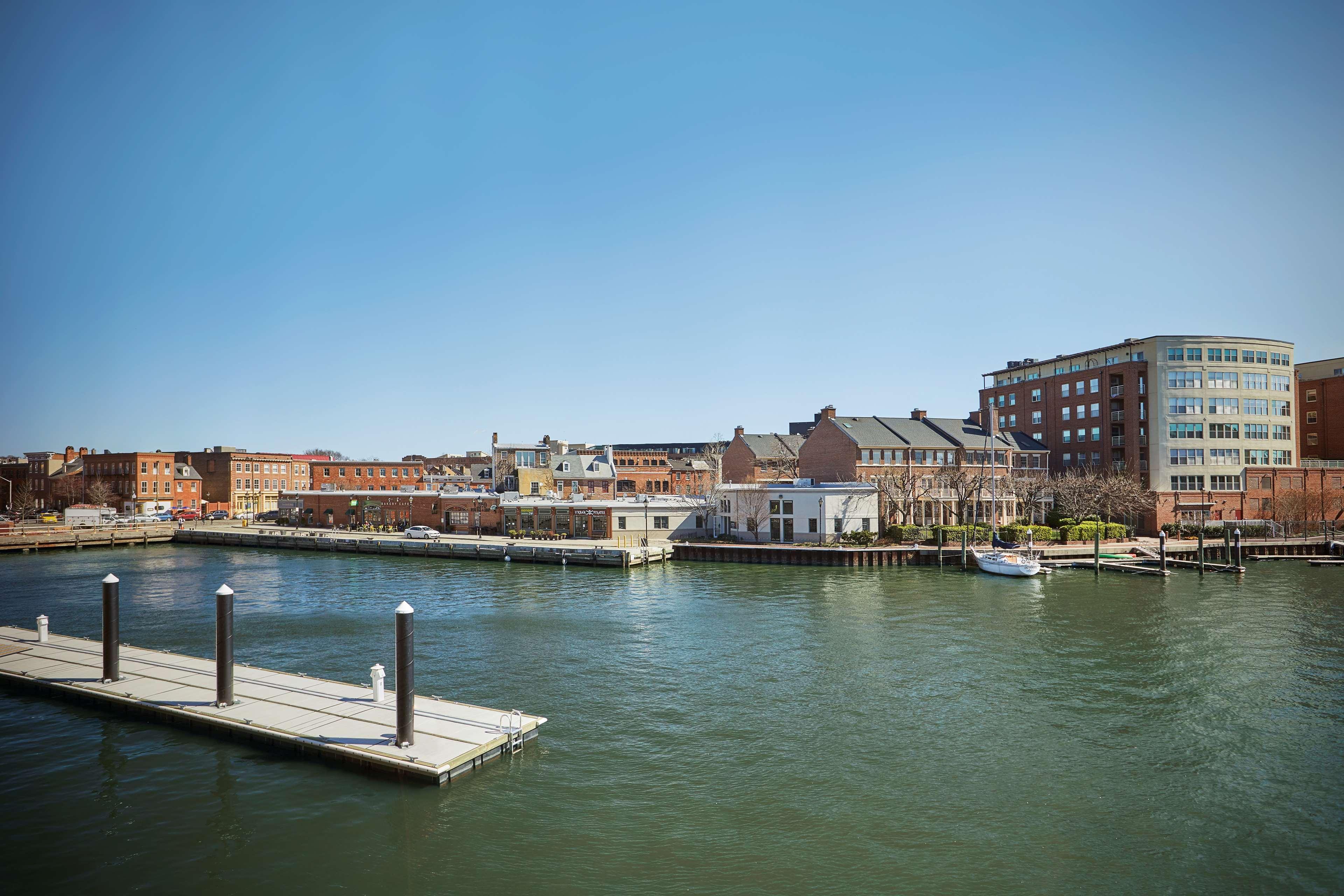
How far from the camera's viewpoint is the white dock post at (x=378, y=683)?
22688 millimetres

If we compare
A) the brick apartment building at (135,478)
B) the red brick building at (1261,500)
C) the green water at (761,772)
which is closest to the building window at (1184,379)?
the red brick building at (1261,500)

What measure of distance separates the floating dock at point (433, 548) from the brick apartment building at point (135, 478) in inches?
1191

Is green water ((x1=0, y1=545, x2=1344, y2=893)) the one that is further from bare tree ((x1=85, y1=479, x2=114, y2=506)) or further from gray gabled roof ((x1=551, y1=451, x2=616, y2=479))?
bare tree ((x1=85, y1=479, x2=114, y2=506))

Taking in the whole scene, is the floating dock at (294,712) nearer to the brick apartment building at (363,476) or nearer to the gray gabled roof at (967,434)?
the gray gabled roof at (967,434)

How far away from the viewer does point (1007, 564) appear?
56.4 metres

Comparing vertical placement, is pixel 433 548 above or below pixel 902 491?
below

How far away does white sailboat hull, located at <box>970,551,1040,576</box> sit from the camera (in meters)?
55.9

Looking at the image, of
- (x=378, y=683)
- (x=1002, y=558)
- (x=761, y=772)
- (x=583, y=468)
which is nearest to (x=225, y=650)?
(x=378, y=683)

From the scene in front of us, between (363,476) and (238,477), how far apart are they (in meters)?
20.7

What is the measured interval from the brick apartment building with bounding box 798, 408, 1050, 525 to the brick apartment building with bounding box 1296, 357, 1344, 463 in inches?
1372

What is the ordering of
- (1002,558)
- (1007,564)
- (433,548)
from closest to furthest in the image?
(1007,564), (1002,558), (433,548)

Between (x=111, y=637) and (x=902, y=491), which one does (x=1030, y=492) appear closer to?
(x=902, y=491)

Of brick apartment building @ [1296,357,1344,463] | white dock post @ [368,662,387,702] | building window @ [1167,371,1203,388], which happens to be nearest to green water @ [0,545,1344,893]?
→ white dock post @ [368,662,387,702]

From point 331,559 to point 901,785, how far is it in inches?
2583
